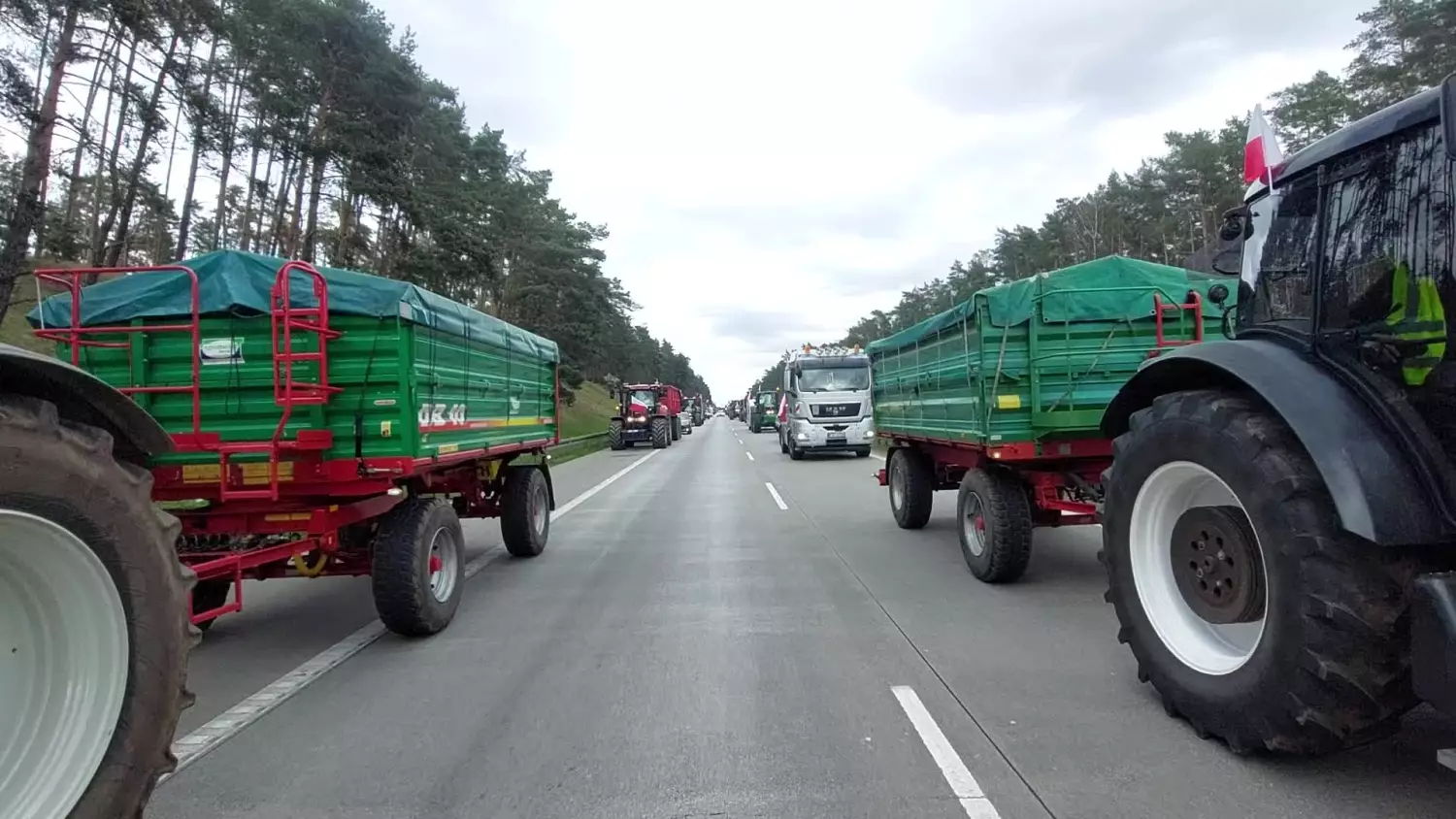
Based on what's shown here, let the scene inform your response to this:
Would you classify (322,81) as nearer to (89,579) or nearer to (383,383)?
(383,383)

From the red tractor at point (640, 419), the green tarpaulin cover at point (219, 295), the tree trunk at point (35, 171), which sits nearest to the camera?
the green tarpaulin cover at point (219, 295)

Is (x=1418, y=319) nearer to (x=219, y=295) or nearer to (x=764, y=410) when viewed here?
(x=219, y=295)

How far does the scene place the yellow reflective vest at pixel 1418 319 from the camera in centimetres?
305

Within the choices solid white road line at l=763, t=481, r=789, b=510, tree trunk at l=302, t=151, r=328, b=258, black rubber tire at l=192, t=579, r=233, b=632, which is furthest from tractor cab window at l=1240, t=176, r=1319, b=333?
tree trunk at l=302, t=151, r=328, b=258

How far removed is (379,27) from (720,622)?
25.3 m

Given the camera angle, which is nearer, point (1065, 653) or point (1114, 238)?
point (1065, 653)

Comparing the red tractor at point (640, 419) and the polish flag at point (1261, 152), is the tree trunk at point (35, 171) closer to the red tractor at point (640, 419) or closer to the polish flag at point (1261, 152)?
the polish flag at point (1261, 152)

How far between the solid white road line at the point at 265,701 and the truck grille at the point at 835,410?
60.2 feet

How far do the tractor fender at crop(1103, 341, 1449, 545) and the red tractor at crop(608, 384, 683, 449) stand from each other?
3133cm

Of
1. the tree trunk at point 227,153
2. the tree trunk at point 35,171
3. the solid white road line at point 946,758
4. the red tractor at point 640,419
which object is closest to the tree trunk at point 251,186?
the tree trunk at point 227,153

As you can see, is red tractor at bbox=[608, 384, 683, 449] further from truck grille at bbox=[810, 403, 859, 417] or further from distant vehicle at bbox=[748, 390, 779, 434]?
distant vehicle at bbox=[748, 390, 779, 434]

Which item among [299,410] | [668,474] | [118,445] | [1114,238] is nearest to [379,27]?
[668,474]

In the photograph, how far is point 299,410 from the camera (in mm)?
5422

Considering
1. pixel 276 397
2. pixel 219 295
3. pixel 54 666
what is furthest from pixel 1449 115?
pixel 219 295
